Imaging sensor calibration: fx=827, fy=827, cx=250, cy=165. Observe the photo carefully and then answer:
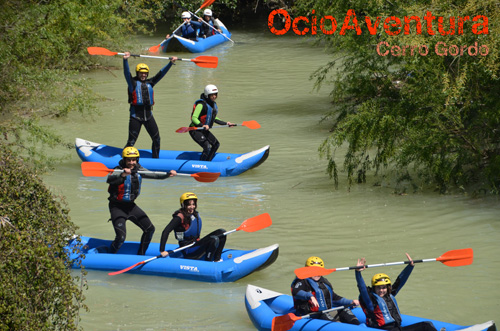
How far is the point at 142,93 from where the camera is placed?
12.7 metres

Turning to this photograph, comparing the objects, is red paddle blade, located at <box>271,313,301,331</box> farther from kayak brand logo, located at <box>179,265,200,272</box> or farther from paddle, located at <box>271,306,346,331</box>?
kayak brand logo, located at <box>179,265,200,272</box>

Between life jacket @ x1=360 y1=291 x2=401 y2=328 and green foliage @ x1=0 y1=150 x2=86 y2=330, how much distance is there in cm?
254

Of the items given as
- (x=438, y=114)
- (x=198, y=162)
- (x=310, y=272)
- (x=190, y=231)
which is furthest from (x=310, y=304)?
(x=198, y=162)

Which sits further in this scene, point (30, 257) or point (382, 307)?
point (382, 307)

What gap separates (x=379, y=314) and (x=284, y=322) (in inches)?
33.4

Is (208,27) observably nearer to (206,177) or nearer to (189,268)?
(206,177)

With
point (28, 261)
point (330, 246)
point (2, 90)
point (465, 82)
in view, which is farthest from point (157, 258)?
point (2, 90)

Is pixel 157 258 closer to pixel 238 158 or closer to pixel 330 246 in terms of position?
pixel 330 246

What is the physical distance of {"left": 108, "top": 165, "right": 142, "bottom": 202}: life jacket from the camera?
923 centimetres

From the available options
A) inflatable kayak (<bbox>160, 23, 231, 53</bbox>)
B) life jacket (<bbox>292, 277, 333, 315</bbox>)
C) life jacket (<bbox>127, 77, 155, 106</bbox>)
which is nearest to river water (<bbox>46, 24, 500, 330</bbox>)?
life jacket (<bbox>292, 277, 333, 315</bbox>)

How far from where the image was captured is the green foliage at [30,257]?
6086 millimetres

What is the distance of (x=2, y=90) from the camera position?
14195mm

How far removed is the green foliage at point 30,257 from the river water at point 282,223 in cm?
138

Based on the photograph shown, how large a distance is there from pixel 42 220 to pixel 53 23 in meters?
10.3
